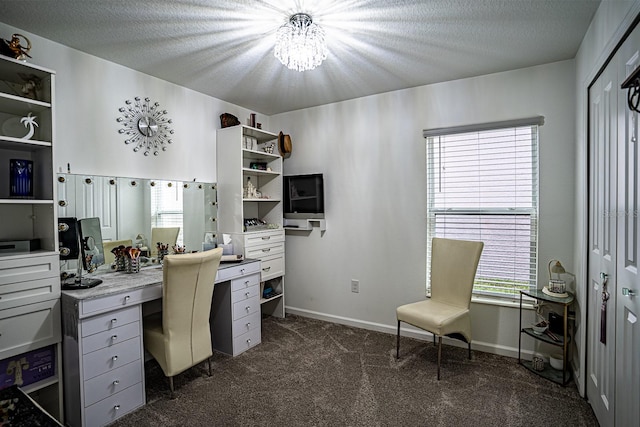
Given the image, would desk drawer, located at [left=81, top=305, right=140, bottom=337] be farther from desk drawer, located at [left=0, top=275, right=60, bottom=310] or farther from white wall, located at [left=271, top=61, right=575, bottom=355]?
white wall, located at [left=271, top=61, right=575, bottom=355]

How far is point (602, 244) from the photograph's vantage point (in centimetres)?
197

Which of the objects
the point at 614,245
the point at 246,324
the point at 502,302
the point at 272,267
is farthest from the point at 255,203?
the point at 614,245

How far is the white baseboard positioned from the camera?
2.93m

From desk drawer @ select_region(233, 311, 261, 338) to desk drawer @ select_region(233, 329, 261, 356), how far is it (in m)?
0.04

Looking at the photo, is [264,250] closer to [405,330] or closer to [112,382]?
[405,330]

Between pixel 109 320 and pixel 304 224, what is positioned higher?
pixel 304 224

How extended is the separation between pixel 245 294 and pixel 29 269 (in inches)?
63.2

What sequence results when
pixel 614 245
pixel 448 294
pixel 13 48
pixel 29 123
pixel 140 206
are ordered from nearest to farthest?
1. pixel 614 245
2. pixel 13 48
3. pixel 29 123
4. pixel 140 206
5. pixel 448 294

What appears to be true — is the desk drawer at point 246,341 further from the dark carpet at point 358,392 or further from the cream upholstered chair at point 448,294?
the cream upholstered chair at point 448,294

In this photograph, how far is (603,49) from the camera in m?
1.88

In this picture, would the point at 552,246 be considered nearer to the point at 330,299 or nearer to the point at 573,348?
the point at 573,348

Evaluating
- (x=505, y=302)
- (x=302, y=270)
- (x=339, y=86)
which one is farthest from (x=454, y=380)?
(x=339, y=86)

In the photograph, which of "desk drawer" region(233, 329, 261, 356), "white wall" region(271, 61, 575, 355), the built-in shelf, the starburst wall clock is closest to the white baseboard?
"white wall" region(271, 61, 575, 355)

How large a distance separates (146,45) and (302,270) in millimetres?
2764
